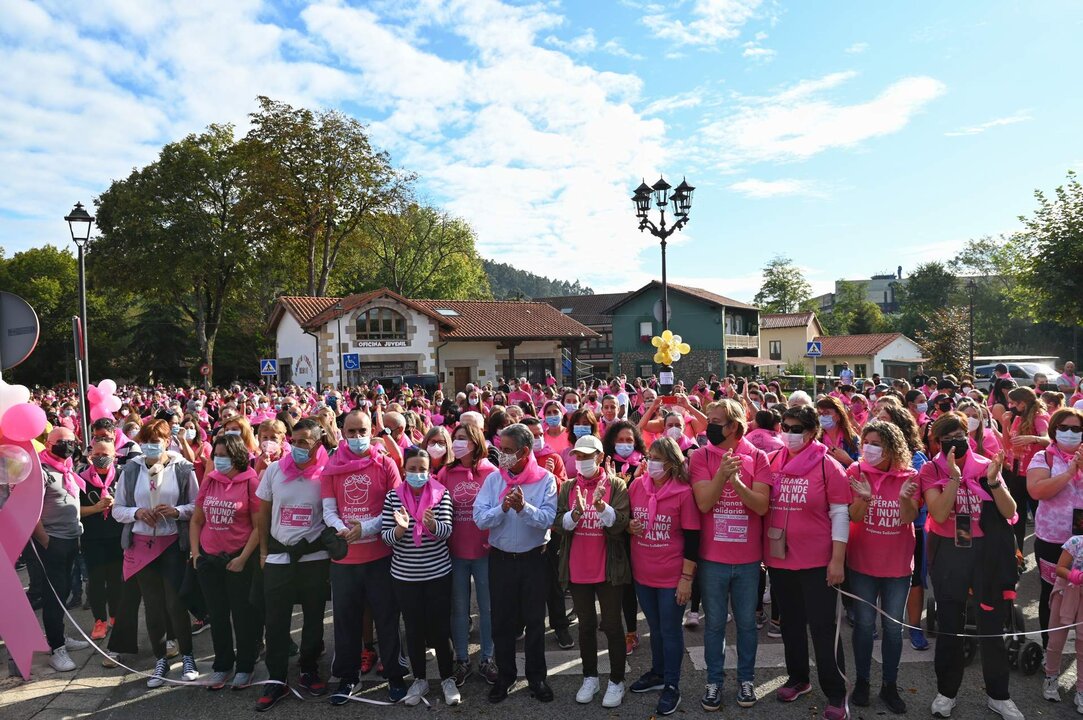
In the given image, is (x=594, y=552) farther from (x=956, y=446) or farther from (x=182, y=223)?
(x=182, y=223)

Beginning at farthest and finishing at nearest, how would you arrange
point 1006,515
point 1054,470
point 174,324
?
point 174,324
point 1054,470
point 1006,515

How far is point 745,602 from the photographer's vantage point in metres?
4.36

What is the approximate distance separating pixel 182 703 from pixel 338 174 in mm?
34503

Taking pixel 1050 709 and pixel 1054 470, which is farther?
pixel 1054 470

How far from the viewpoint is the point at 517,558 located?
4578 millimetres

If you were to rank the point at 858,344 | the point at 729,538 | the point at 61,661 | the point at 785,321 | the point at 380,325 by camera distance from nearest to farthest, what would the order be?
the point at 729,538, the point at 61,661, the point at 380,325, the point at 858,344, the point at 785,321

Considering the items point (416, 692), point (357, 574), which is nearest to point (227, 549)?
point (357, 574)

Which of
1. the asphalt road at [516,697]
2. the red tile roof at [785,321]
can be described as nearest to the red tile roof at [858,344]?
the red tile roof at [785,321]

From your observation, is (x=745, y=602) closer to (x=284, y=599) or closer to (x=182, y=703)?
(x=284, y=599)

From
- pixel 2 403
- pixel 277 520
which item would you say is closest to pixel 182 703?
pixel 277 520

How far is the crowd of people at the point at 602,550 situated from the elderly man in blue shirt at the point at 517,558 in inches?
0.6

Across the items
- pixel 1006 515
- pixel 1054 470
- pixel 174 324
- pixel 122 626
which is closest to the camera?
pixel 1006 515

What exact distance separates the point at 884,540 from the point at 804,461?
2.15 feet

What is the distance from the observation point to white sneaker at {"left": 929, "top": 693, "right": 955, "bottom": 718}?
4.14 metres
